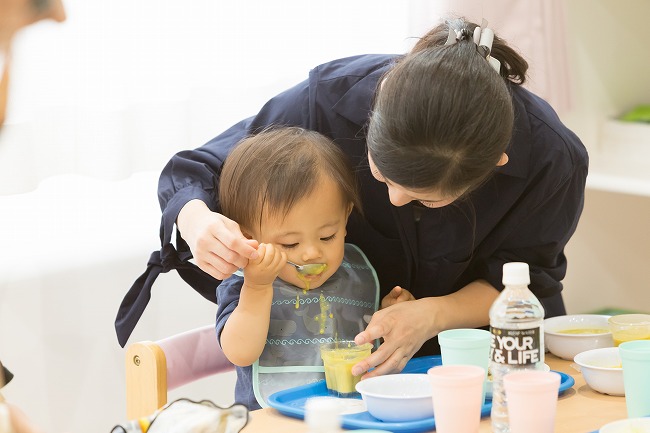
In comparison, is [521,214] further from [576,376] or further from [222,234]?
[222,234]

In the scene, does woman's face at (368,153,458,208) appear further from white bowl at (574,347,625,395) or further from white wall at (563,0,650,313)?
white wall at (563,0,650,313)

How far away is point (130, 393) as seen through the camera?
1673 millimetres

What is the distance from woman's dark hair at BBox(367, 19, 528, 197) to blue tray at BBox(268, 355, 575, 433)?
337 millimetres

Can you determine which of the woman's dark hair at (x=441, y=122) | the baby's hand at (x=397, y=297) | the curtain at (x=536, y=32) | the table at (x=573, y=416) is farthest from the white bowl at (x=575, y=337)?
the curtain at (x=536, y=32)

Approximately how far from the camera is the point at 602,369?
4.49 feet

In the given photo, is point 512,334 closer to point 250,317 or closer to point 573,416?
point 573,416

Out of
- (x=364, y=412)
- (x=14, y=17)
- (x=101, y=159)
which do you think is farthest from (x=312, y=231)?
(x=14, y=17)

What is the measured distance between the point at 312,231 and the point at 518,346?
1.60 feet

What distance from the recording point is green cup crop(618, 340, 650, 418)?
124cm

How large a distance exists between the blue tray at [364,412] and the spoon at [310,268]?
0.65 feet

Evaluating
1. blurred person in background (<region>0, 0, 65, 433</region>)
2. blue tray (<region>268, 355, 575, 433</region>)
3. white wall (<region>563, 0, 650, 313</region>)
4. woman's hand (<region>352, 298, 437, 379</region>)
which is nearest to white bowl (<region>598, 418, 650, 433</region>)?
blue tray (<region>268, 355, 575, 433</region>)

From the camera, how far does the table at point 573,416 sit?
1.26 metres

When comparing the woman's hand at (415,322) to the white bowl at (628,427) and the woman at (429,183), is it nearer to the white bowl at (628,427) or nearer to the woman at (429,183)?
the woman at (429,183)

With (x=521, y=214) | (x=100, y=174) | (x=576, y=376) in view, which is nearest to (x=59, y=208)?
(x=100, y=174)
